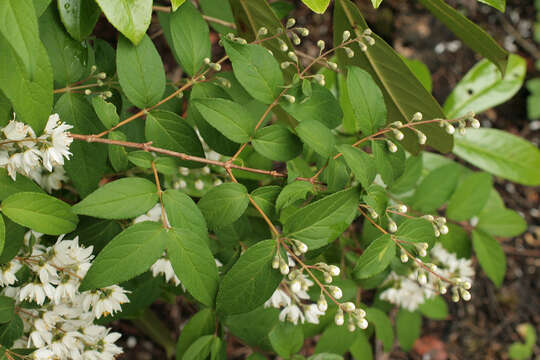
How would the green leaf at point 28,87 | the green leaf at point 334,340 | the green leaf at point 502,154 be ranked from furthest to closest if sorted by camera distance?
the green leaf at point 502,154
the green leaf at point 334,340
the green leaf at point 28,87

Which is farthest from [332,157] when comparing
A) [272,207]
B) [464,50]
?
[464,50]

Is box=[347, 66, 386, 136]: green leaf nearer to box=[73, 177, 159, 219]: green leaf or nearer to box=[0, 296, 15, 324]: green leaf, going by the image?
box=[73, 177, 159, 219]: green leaf

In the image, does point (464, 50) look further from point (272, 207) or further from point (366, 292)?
point (272, 207)

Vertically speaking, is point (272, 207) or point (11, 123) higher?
point (11, 123)

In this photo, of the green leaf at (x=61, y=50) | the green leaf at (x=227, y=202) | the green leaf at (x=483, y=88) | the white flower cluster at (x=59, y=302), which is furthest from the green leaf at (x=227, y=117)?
the green leaf at (x=483, y=88)

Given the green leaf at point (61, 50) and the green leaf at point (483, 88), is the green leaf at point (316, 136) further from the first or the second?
the green leaf at point (483, 88)
